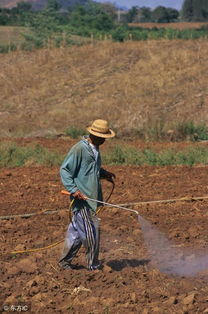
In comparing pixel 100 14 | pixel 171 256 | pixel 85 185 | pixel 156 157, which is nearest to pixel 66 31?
pixel 100 14

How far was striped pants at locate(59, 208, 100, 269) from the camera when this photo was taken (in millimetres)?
6602

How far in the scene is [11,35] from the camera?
44844 mm

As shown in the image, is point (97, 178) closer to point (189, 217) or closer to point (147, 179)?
point (189, 217)

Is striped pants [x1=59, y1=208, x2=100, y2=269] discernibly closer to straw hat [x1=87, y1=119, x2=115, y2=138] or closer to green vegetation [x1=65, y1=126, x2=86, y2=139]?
straw hat [x1=87, y1=119, x2=115, y2=138]

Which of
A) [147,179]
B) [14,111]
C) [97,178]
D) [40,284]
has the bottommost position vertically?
[14,111]

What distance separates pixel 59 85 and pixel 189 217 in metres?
20.8

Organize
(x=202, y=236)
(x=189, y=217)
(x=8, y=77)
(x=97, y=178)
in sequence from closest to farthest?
(x=97, y=178)
(x=202, y=236)
(x=189, y=217)
(x=8, y=77)

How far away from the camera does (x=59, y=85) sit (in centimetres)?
2938

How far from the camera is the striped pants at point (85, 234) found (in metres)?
6.60

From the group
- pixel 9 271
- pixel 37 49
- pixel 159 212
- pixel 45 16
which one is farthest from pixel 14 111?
pixel 9 271

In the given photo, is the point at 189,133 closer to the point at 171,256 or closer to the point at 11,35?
the point at 171,256

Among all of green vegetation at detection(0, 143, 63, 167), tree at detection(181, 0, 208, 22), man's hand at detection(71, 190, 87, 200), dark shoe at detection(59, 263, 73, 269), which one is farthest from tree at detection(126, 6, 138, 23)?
man's hand at detection(71, 190, 87, 200)

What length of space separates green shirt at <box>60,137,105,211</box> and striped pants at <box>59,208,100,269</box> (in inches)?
3.6

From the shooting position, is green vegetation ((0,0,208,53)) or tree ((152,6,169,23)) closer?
green vegetation ((0,0,208,53))
